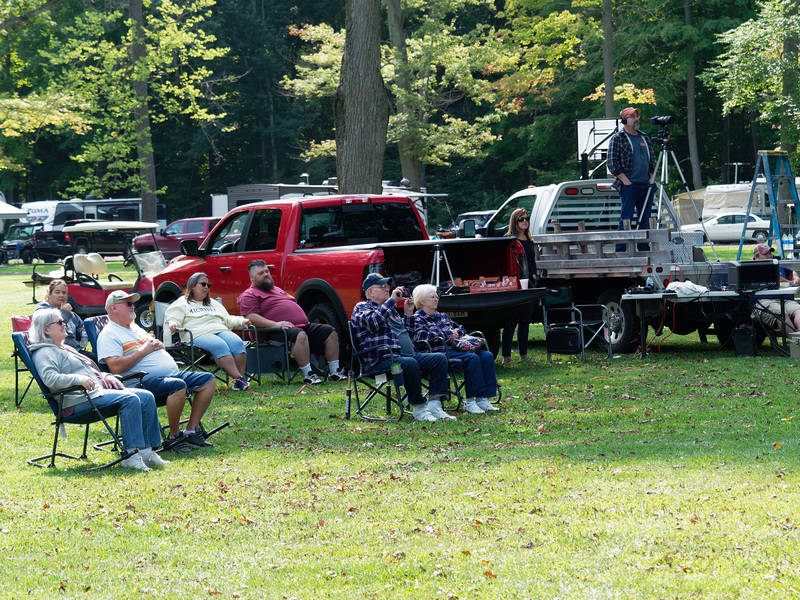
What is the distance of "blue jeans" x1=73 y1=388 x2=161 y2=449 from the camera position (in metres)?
7.14

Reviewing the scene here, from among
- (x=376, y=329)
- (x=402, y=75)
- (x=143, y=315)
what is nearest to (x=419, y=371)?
(x=376, y=329)

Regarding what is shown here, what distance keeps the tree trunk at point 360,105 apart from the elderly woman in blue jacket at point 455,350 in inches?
267

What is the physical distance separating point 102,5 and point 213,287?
119ft

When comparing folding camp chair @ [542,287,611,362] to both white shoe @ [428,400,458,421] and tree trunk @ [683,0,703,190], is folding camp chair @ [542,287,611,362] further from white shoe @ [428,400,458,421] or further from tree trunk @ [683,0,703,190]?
tree trunk @ [683,0,703,190]

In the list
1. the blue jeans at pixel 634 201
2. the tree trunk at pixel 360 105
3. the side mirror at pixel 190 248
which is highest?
the tree trunk at pixel 360 105

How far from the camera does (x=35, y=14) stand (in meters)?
16.0

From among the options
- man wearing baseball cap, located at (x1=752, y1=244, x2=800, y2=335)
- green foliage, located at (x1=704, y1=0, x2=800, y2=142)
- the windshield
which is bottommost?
man wearing baseball cap, located at (x1=752, y1=244, x2=800, y2=335)

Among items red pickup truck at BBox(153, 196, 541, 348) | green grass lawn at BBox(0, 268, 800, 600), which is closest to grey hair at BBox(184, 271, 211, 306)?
red pickup truck at BBox(153, 196, 541, 348)

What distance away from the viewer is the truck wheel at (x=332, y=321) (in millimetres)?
11242

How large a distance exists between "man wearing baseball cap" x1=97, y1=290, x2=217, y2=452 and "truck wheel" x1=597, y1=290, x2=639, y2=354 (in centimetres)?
621

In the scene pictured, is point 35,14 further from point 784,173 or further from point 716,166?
point 716,166

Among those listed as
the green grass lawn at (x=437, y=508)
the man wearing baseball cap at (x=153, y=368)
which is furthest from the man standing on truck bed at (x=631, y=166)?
the man wearing baseball cap at (x=153, y=368)

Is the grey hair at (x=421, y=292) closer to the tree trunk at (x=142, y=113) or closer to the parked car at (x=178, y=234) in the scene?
the tree trunk at (x=142, y=113)

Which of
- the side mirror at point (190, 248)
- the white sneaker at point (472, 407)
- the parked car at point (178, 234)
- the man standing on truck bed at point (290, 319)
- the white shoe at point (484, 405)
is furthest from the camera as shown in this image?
the parked car at point (178, 234)
